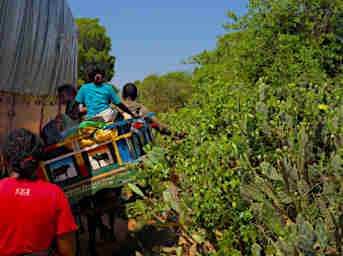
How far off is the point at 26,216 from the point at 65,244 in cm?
34

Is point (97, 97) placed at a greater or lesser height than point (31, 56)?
lesser

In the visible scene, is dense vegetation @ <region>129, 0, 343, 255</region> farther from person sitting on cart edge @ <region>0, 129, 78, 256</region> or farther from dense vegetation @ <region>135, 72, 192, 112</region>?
dense vegetation @ <region>135, 72, 192, 112</region>

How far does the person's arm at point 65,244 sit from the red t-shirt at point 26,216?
0.08 meters

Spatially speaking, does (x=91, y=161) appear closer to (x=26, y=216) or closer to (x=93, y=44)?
(x=26, y=216)

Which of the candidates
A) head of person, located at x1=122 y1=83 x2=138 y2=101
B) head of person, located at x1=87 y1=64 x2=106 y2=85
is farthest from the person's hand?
head of person, located at x1=122 y1=83 x2=138 y2=101

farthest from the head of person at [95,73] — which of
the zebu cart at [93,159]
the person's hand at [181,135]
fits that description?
the person's hand at [181,135]

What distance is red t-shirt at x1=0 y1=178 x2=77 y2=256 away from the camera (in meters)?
2.24

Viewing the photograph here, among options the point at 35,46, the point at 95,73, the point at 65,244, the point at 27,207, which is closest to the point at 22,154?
the point at 27,207

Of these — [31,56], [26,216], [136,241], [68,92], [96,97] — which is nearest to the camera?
→ [26,216]

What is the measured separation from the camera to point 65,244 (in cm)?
243

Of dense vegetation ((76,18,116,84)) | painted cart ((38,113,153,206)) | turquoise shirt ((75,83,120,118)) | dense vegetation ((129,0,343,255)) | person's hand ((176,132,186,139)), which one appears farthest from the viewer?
dense vegetation ((76,18,116,84))

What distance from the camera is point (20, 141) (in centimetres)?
233

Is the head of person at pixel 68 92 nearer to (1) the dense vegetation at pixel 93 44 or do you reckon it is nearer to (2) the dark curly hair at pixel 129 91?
(2) the dark curly hair at pixel 129 91

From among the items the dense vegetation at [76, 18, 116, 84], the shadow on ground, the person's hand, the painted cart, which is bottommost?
the shadow on ground
